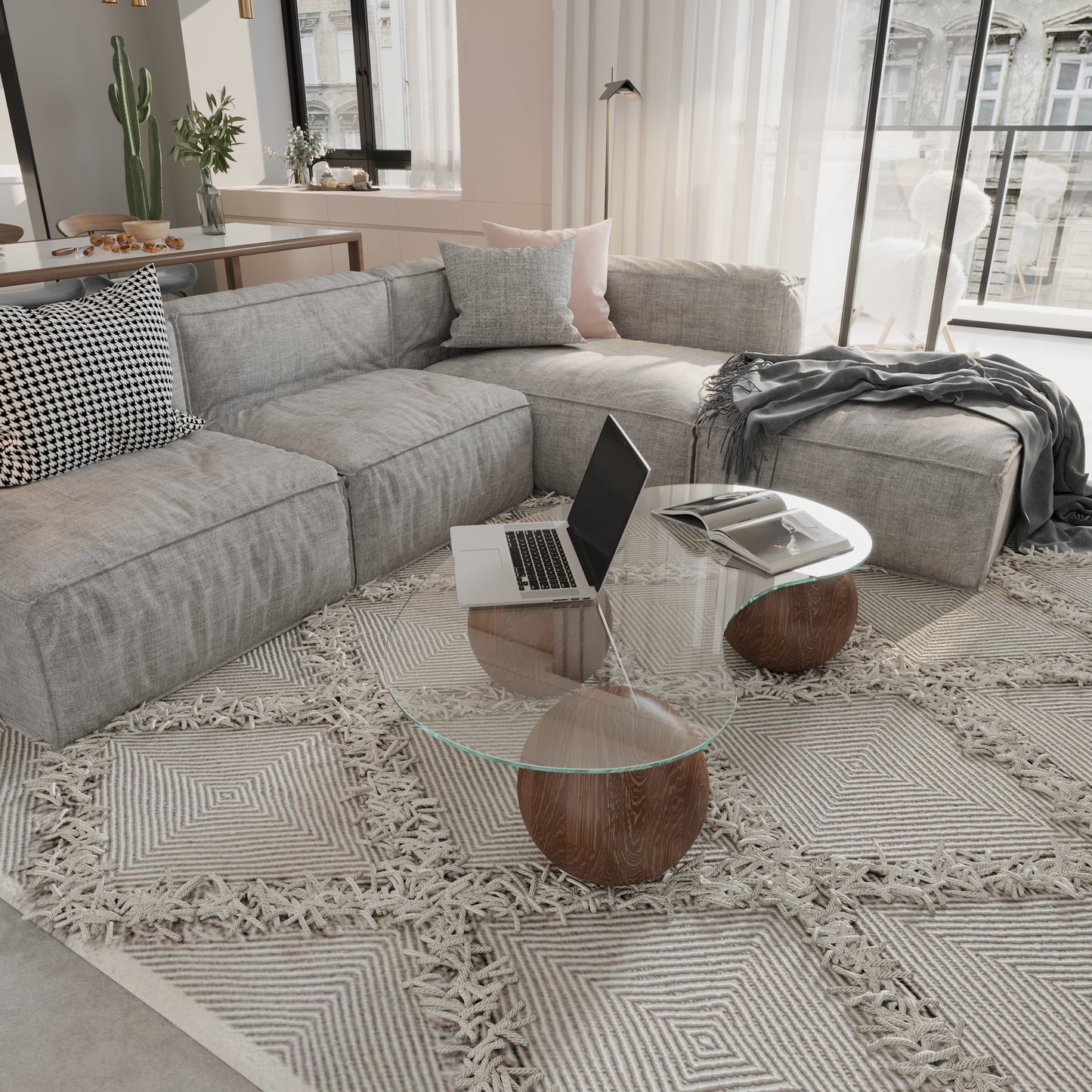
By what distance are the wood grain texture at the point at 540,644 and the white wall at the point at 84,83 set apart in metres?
5.23

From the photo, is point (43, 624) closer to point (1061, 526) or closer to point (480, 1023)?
point (480, 1023)

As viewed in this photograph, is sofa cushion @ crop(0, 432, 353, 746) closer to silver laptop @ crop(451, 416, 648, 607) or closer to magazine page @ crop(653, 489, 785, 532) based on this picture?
silver laptop @ crop(451, 416, 648, 607)

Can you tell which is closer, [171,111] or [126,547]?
[126,547]

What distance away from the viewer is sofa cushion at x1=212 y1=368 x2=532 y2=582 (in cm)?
238

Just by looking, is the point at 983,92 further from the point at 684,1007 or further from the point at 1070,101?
the point at 684,1007

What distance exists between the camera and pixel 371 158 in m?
5.74

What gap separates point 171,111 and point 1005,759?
232 inches

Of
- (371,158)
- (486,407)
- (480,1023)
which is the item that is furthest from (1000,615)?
(371,158)

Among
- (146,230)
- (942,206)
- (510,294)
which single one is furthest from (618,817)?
(942,206)

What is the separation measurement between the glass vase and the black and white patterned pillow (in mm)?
2139

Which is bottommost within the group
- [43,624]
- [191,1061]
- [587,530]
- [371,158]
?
[191,1061]

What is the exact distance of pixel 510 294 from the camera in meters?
3.18

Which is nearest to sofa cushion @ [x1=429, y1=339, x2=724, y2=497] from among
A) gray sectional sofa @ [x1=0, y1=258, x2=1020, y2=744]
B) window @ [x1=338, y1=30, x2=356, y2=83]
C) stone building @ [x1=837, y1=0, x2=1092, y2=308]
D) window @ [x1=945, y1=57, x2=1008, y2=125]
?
gray sectional sofa @ [x1=0, y1=258, x2=1020, y2=744]

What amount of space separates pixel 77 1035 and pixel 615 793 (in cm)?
81
